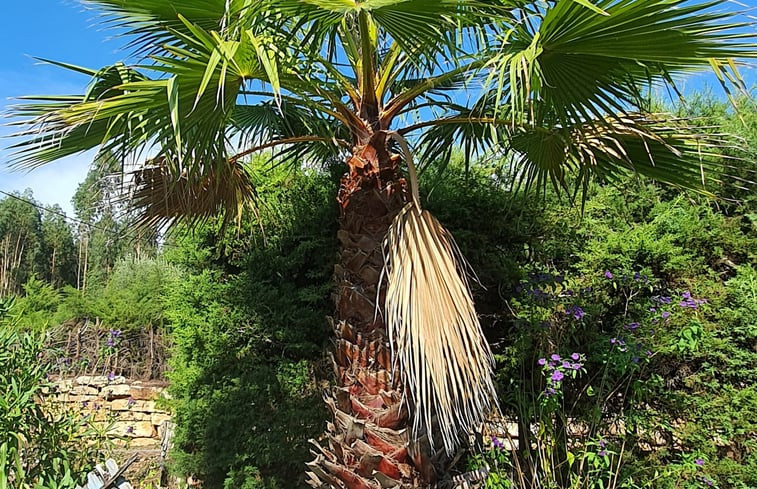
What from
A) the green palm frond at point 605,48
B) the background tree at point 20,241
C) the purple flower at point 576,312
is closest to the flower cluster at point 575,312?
the purple flower at point 576,312

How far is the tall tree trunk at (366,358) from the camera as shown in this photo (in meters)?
2.99

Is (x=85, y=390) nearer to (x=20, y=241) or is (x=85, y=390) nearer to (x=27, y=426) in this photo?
(x=27, y=426)

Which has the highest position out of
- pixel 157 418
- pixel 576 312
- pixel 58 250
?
pixel 58 250

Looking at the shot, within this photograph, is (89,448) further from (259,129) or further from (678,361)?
(678,361)

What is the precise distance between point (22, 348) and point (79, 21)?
179cm

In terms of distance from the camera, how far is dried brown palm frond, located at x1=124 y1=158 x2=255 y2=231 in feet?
12.5

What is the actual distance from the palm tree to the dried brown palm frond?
51mm

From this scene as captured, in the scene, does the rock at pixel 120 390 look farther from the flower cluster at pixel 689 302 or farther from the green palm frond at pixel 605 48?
the green palm frond at pixel 605 48

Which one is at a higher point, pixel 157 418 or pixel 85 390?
pixel 85 390

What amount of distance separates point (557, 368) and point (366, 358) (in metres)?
1.66

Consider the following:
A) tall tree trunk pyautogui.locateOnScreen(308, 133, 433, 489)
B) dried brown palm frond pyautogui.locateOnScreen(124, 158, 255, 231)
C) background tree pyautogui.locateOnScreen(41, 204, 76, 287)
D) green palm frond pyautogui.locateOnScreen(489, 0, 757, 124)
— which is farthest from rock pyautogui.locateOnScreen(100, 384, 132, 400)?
background tree pyautogui.locateOnScreen(41, 204, 76, 287)

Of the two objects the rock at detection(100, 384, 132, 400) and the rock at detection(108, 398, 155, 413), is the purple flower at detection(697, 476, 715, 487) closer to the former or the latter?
the rock at detection(108, 398, 155, 413)

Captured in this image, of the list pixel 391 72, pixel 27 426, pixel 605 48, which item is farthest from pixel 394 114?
pixel 27 426

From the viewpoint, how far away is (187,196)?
3834 mm
